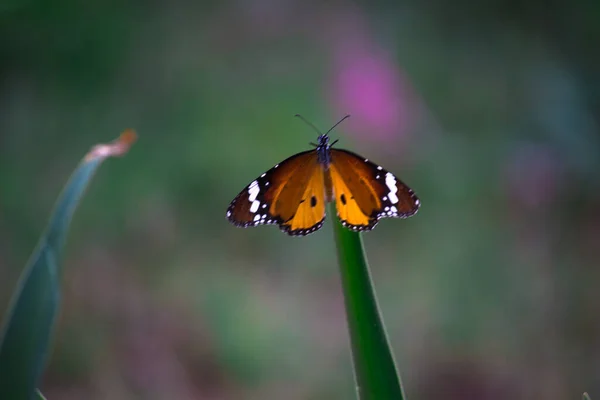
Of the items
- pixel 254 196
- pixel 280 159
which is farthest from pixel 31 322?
pixel 280 159

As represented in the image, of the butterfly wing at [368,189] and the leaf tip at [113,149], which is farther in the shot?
the butterfly wing at [368,189]

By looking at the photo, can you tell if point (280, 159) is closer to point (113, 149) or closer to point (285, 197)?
point (285, 197)

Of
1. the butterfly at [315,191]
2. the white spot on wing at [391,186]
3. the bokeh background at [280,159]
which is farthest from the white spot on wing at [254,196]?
the bokeh background at [280,159]

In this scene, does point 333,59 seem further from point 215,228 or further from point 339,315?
point 339,315

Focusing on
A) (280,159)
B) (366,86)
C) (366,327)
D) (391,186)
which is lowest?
(366,327)

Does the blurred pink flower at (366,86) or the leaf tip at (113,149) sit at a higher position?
the blurred pink flower at (366,86)

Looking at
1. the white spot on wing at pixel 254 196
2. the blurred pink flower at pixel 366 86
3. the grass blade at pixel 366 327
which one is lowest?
the grass blade at pixel 366 327

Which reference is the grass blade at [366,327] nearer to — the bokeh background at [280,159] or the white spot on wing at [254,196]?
the white spot on wing at [254,196]
